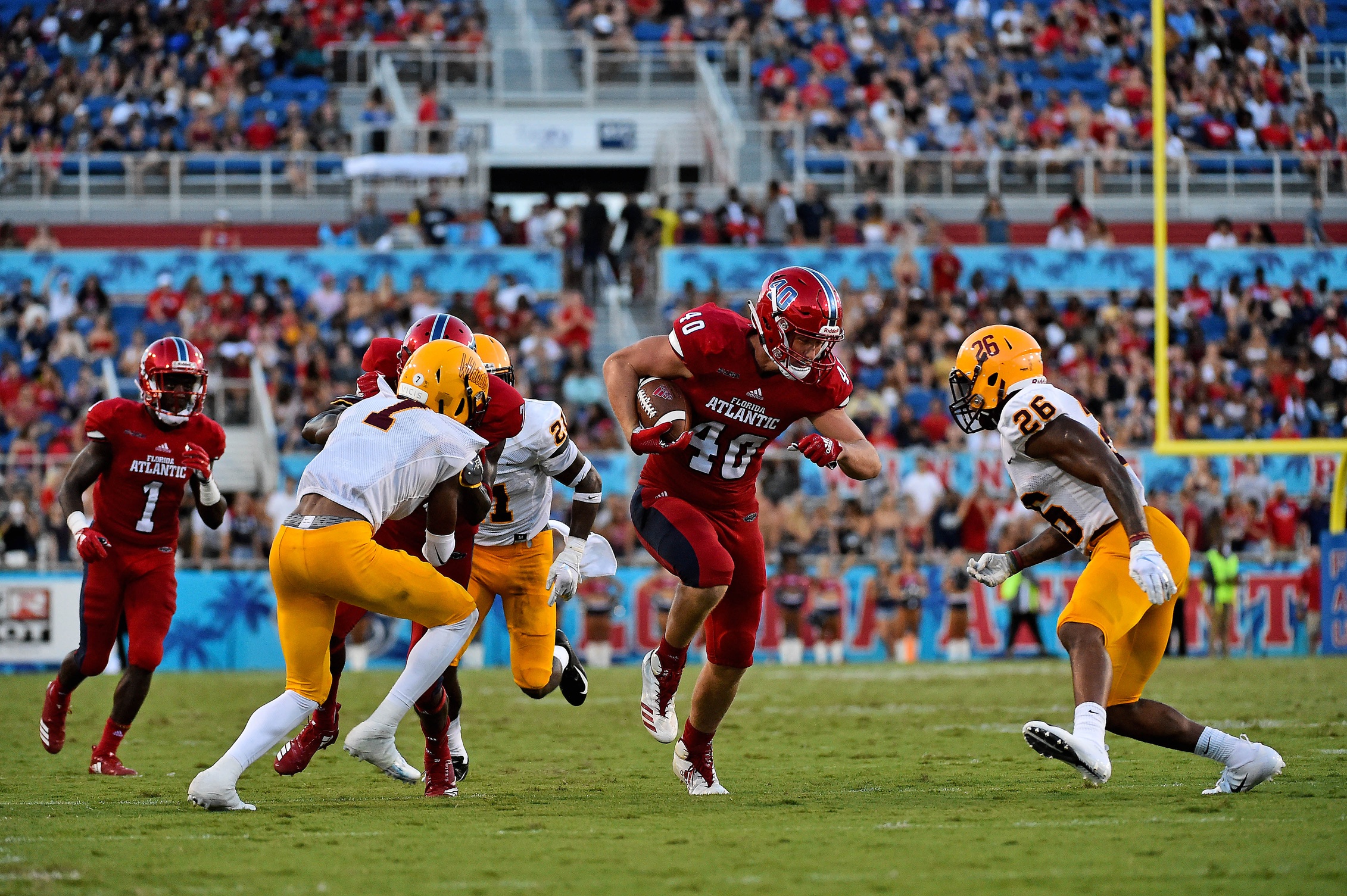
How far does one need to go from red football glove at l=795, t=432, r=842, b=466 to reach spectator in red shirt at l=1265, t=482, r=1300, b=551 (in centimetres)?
1245

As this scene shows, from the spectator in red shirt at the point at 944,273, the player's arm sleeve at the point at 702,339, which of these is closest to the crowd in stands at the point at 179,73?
the spectator in red shirt at the point at 944,273

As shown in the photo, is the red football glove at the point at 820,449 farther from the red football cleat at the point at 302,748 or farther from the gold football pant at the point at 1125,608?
the red football cleat at the point at 302,748

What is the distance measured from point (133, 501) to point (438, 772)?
2562 mm

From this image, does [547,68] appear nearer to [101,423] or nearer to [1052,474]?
[101,423]

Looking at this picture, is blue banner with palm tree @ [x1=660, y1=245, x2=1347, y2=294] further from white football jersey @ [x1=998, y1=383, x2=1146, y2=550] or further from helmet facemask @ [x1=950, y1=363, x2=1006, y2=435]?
white football jersey @ [x1=998, y1=383, x2=1146, y2=550]

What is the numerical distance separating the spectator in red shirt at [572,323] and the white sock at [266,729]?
13.8m

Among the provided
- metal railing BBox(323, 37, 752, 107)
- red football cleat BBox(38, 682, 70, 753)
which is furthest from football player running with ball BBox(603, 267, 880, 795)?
metal railing BBox(323, 37, 752, 107)

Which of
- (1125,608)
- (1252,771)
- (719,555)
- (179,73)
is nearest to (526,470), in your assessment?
(719,555)

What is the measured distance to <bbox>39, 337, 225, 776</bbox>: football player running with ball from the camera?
848cm

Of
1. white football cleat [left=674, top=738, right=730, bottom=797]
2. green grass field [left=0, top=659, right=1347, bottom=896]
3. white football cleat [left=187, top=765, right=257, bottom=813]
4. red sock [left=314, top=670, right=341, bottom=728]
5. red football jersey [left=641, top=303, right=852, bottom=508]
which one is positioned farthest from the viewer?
red sock [left=314, top=670, right=341, bottom=728]

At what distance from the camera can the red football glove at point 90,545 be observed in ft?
27.1

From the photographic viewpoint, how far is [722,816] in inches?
242

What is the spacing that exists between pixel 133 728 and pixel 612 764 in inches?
149

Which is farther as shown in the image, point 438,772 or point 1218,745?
point 438,772
